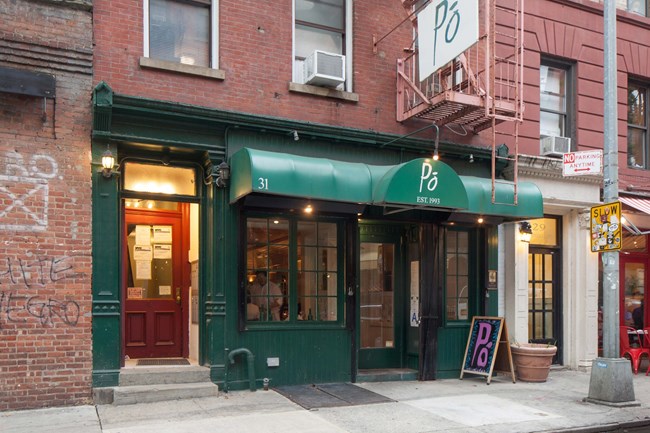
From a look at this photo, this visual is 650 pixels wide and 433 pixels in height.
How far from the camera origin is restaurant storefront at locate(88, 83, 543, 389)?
9188 millimetres

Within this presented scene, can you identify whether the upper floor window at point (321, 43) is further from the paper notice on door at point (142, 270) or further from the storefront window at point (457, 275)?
the paper notice on door at point (142, 270)

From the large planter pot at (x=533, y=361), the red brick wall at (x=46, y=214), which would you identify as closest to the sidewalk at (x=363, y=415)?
the red brick wall at (x=46, y=214)

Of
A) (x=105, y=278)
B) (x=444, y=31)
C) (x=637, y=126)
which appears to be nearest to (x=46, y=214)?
(x=105, y=278)

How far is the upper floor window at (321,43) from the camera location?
10367mm

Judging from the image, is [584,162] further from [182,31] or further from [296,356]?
[182,31]

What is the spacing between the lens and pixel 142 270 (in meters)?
10.7

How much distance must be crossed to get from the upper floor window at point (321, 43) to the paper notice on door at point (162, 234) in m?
3.34

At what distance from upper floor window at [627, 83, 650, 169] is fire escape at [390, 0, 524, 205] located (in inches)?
→ 150

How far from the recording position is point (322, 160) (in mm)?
9664

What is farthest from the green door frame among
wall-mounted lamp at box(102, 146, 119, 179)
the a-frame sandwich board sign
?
wall-mounted lamp at box(102, 146, 119, 179)

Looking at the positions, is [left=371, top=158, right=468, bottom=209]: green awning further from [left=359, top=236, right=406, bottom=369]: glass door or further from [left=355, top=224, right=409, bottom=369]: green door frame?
[left=359, top=236, right=406, bottom=369]: glass door

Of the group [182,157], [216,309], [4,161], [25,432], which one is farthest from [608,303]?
[4,161]

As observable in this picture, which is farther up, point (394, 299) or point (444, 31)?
point (444, 31)

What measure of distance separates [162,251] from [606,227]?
7.23 metres
